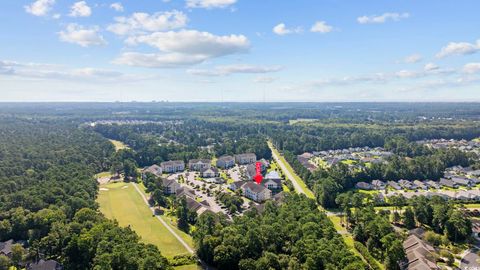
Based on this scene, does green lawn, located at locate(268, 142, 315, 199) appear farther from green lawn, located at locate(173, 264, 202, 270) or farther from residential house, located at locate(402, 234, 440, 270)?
green lawn, located at locate(173, 264, 202, 270)

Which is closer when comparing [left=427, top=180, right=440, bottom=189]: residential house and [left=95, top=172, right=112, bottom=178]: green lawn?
[left=427, top=180, right=440, bottom=189]: residential house

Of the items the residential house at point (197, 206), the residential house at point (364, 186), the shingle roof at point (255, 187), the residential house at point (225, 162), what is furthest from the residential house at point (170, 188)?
the residential house at point (364, 186)

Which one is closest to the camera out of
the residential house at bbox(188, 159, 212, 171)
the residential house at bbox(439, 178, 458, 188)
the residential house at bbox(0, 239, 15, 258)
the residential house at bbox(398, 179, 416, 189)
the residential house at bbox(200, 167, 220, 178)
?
the residential house at bbox(0, 239, 15, 258)

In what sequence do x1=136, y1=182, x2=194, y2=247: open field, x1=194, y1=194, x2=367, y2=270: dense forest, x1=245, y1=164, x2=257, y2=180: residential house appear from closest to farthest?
x1=194, y1=194, x2=367, y2=270: dense forest, x1=136, y1=182, x2=194, y2=247: open field, x1=245, y1=164, x2=257, y2=180: residential house

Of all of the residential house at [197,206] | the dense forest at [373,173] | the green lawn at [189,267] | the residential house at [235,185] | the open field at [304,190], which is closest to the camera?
the green lawn at [189,267]

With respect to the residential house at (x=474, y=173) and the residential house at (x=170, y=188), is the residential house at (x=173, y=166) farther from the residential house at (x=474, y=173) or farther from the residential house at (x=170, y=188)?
the residential house at (x=474, y=173)

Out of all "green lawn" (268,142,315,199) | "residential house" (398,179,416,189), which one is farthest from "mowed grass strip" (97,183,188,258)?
"residential house" (398,179,416,189)

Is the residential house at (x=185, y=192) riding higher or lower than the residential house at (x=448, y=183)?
higher

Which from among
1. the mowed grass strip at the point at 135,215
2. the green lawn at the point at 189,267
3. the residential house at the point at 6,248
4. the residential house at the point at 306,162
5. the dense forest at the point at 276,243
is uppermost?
the dense forest at the point at 276,243
